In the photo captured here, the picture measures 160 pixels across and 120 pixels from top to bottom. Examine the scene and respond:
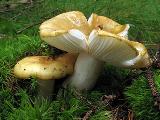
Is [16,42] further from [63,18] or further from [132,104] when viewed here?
[132,104]

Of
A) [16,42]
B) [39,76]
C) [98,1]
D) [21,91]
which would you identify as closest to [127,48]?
[39,76]

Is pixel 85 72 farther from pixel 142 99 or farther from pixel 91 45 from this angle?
pixel 142 99

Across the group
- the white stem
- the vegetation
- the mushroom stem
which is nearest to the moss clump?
the vegetation

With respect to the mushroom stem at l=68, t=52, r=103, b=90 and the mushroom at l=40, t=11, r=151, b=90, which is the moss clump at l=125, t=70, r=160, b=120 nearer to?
the mushroom at l=40, t=11, r=151, b=90

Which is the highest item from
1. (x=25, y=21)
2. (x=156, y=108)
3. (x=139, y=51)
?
(x=139, y=51)

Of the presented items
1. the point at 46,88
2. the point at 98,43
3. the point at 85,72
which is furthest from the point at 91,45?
the point at 46,88

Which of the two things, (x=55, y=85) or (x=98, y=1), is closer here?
(x=55, y=85)

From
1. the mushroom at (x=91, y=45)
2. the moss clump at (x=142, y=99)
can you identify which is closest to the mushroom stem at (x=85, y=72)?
the mushroom at (x=91, y=45)
